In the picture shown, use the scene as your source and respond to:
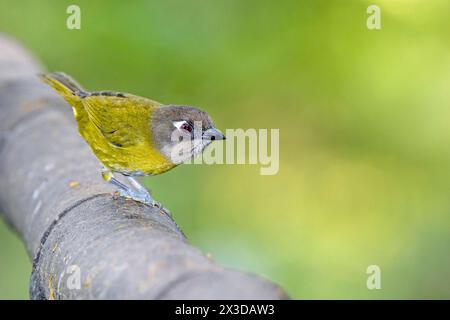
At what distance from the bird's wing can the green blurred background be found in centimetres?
84

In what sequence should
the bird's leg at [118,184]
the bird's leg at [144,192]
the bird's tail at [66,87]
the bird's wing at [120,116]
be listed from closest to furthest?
the bird's leg at [118,184] < the bird's leg at [144,192] < the bird's wing at [120,116] < the bird's tail at [66,87]

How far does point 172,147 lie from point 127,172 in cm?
24

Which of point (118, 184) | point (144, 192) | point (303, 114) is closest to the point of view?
point (118, 184)

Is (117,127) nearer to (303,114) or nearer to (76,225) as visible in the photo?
(76,225)

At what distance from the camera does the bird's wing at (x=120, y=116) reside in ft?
11.3

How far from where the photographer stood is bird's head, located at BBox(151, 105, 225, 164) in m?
3.27

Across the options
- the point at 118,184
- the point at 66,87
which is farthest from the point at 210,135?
the point at 66,87

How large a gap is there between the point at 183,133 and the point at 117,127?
0.35 meters

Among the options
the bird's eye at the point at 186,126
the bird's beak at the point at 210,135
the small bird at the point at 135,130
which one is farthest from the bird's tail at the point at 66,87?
the bird's beak at the point at 210,135

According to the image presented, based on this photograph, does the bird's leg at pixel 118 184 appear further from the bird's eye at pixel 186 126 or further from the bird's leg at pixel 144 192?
the bird's eye at pixel 186 126

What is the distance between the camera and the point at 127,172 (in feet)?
11.0

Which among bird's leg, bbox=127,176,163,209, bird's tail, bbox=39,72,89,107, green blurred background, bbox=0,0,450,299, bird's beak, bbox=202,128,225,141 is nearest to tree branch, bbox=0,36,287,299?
bird's tail, bbox=39,72,89,107

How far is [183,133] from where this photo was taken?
11.0ft

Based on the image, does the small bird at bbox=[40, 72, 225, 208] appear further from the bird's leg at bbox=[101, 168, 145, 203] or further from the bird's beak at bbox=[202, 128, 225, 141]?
the bird's leg at bbox=[101, 168, 145, 203]
